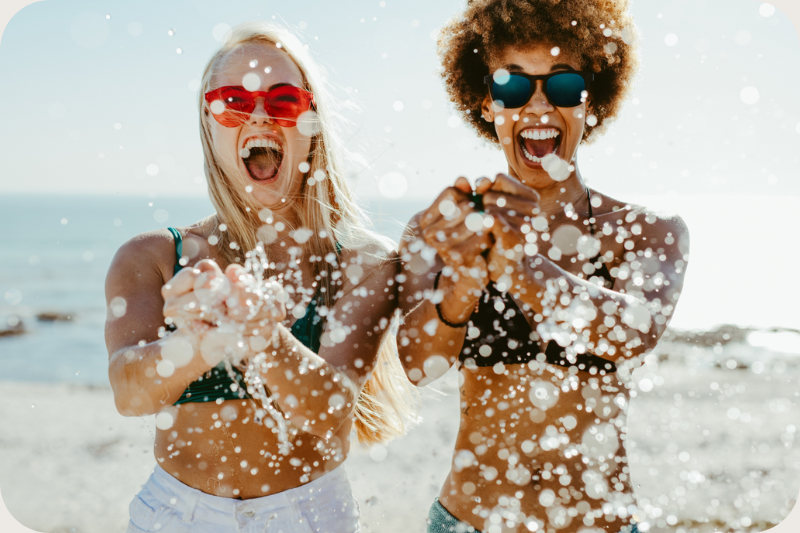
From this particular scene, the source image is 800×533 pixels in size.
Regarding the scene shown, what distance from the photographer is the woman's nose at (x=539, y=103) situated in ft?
7.34

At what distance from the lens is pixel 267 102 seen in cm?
229

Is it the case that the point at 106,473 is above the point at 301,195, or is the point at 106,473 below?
below

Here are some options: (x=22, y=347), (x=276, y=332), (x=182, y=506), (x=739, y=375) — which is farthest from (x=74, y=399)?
(x=739, y=375)

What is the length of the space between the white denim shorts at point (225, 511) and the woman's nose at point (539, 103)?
68.5 inches

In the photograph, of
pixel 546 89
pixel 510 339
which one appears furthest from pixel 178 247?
pixel 546 89

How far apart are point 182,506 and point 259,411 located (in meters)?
0.43

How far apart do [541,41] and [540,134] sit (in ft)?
1.32

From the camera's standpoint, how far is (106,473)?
635 cm

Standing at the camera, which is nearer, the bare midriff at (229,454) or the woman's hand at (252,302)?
the woman's hand at (252,302)

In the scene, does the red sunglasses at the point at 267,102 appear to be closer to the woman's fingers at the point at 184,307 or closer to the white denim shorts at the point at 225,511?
the woman's fingers at the point at 184,307

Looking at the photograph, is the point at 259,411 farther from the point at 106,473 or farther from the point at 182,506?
the point at 106,473

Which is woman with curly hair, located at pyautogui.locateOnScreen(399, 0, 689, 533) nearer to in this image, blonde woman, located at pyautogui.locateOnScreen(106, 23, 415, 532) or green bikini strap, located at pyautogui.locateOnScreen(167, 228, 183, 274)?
blonde woman, located at pyautogui.locateOnScreen(106, 23, 415, 532)

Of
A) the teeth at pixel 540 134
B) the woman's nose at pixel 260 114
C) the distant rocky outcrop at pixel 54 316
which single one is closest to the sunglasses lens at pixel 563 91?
the teeth at pixel 540 134

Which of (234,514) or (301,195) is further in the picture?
(301,195)
